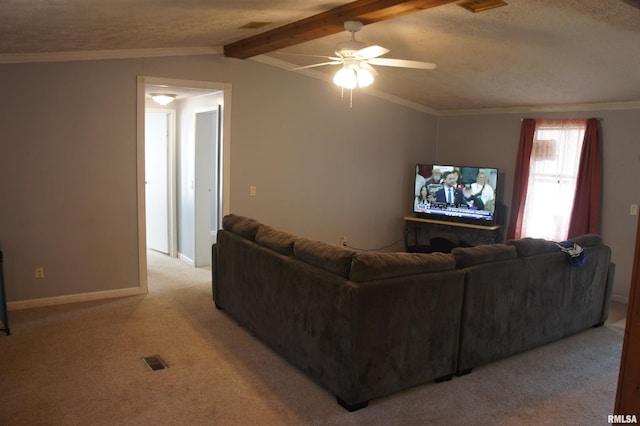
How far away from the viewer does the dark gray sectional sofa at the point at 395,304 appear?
3.05m

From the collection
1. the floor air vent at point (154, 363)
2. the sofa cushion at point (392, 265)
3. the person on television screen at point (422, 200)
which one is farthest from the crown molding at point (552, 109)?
the floor air vent at point (154, 363)

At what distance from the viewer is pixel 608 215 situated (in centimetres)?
563

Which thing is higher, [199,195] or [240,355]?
[199,195]

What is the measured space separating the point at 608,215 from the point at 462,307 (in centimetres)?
319

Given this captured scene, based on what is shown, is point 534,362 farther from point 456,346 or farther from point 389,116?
point 389,116

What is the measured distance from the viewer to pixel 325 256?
10.6 ft

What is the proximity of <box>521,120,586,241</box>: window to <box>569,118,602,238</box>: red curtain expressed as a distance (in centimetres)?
8

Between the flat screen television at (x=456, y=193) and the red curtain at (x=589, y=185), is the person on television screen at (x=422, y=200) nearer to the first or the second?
the flat screen television at (x=456, y=193)

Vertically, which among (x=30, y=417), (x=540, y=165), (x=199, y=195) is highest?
(x=540, y=165)

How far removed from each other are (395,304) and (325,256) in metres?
0.54

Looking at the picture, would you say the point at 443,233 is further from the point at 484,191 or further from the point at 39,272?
the point at 39,272

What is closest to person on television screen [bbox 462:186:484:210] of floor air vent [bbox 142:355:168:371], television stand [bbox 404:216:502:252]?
television stand [bbox 404:216:502:252]

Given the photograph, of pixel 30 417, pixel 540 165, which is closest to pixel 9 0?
pixel 30 417

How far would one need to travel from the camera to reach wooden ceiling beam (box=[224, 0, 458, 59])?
3.28 metres
